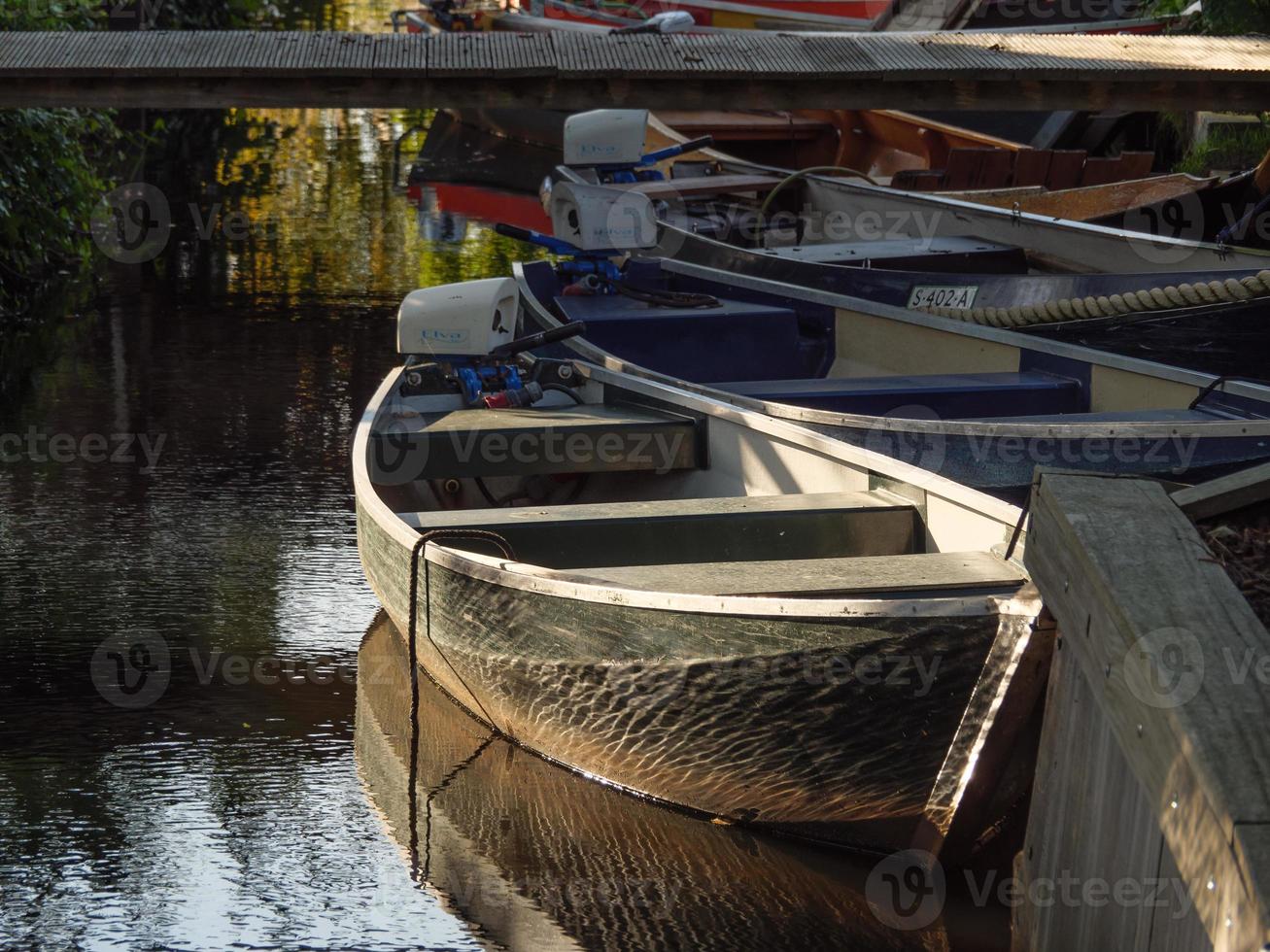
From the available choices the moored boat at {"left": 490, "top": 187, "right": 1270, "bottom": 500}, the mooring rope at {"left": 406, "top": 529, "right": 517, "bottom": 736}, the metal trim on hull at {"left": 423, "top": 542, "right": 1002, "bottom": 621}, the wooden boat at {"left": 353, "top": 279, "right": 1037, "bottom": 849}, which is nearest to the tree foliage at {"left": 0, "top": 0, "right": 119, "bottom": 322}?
the moored boat at {"left": 490, "top": 187, "right": 1270, "bottom": 500}

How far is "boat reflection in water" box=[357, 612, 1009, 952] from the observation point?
4117 millimetres

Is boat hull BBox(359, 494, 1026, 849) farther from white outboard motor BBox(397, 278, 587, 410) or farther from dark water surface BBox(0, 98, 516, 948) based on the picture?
white outboard motor BBox(397, 278, 587, 410)

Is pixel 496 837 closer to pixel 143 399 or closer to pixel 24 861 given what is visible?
pixel 24 861

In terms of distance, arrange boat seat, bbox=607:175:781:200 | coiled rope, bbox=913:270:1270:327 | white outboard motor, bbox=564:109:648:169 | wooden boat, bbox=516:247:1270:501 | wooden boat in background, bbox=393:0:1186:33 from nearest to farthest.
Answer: wooden boat, bbox=516:247:1270:501 < coiled rope, bbox=913:270:1270:327 < white outboard motor, bbox=564:109:648:169 < boat seat, bbox=607:175:781:200 < wooden boat in background, bbox=393:0:1186:33

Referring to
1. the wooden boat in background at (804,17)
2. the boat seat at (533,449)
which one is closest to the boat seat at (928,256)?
the boat seat at (533,449)

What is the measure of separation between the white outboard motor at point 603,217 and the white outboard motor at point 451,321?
156 cm

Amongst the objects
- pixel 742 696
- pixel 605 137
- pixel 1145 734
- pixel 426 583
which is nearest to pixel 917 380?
pixel 426 583

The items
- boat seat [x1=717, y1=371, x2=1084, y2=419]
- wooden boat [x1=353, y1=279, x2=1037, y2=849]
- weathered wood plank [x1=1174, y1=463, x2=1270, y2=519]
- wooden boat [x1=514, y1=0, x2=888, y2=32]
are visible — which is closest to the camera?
weathered wood plank [x1=1174, y1=463, x2=1270, y2=519]

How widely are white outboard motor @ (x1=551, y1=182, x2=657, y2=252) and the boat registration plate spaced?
1.21 metres

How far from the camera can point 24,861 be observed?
4.42 metres

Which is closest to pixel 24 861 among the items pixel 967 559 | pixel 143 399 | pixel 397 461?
pixel 397 461

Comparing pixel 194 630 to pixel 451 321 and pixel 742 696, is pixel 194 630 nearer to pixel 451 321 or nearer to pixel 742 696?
pixel 451 321

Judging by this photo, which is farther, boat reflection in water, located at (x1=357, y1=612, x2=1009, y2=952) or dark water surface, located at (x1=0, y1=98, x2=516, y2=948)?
dark water surface, located at (x1=0, y1=98, x2=516, y2=948)

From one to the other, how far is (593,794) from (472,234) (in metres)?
9.16
